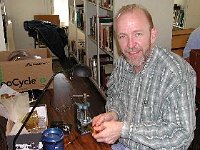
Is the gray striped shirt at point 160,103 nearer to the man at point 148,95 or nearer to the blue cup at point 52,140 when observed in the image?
the man at point 148,95

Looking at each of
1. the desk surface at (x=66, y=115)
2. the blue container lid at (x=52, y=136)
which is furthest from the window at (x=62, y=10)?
the blue container lid at (x=52, y=136)

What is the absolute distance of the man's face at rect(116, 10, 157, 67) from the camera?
1.33 m

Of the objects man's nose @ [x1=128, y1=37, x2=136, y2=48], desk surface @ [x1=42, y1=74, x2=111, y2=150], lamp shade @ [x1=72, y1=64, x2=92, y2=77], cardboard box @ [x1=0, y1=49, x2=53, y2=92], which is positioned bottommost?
desk surface @ [x1=42, y1=74, x2=111, y2=150]

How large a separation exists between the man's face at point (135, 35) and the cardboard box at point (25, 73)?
0.98m

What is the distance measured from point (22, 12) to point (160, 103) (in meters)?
5.35

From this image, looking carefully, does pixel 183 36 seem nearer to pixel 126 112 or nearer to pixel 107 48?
pixel 107 48

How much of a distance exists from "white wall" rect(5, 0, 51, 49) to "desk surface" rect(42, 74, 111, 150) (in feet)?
12.3

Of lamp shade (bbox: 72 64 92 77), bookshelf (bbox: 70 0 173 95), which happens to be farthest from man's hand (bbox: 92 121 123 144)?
bookshelf (bbox: 70 0 173 95)

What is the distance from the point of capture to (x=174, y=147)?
128cm

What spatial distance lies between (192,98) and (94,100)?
2586 millimetres

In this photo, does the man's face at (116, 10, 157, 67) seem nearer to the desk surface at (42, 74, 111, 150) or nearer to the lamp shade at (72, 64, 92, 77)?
the lamp shade at (72, 64, 92, 77)

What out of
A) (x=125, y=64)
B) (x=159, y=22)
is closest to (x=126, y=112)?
(x=125, y=64)

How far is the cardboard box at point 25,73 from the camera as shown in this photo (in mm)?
2136

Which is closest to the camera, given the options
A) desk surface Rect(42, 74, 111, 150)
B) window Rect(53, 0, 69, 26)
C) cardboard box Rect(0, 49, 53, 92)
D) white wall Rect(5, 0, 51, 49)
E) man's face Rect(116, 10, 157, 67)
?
man's face Rect(116, 10, 157, 67)
